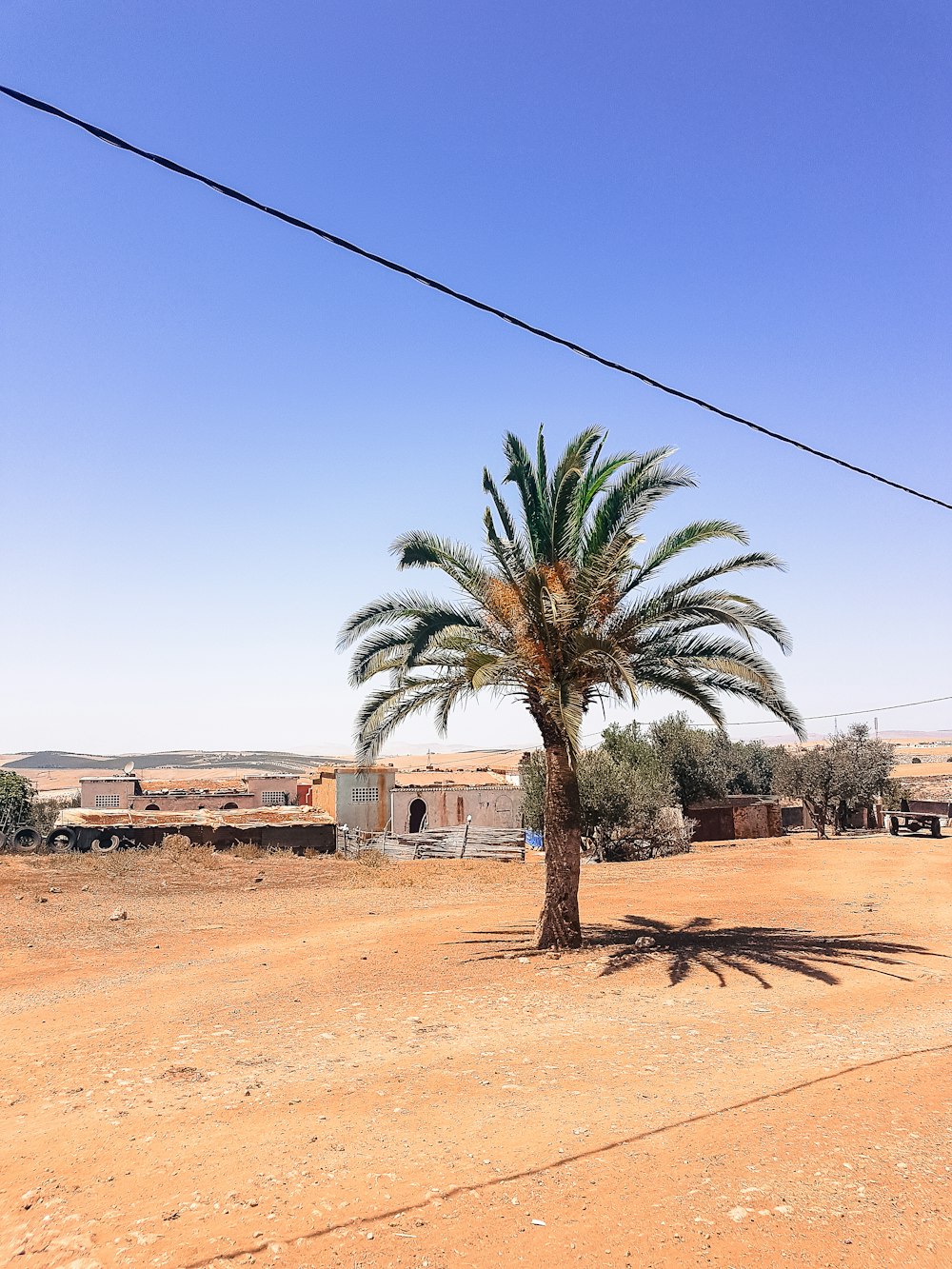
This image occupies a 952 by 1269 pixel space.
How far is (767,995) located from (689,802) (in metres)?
33.9

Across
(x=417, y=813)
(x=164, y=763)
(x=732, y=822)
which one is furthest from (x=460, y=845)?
(x=164, y=763)

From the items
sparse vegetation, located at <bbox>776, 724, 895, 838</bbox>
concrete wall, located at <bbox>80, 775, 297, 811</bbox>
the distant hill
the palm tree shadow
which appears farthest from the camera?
the distant hill

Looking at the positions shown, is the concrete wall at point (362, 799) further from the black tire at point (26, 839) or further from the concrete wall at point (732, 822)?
the concrete wall at point (732, 822)

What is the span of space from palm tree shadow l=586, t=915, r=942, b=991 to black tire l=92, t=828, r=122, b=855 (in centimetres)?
2036

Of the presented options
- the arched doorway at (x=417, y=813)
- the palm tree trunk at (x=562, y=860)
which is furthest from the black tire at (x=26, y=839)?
the palm tree trunk at (x=562, y=860)

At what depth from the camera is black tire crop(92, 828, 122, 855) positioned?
98.6 feet

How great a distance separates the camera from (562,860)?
14.1 metres

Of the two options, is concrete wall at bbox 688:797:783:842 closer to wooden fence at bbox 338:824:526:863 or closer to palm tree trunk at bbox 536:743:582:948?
wooden fence at bbox 338:824:526:863

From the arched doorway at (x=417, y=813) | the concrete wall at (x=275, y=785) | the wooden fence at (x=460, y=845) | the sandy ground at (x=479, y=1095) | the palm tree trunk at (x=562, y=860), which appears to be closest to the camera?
the sandy ground at (x=479, y=1095)

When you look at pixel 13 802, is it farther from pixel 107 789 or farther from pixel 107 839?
pixel 107 839

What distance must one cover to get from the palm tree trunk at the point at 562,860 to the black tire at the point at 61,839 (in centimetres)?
2199

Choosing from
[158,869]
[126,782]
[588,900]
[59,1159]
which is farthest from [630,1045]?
[126,782]

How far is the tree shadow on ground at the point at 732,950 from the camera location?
12570mm

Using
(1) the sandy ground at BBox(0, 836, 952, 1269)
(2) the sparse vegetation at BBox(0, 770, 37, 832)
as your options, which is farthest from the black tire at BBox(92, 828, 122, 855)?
(1) the sandy ground at BBox(0, 836, 952, 1269)
